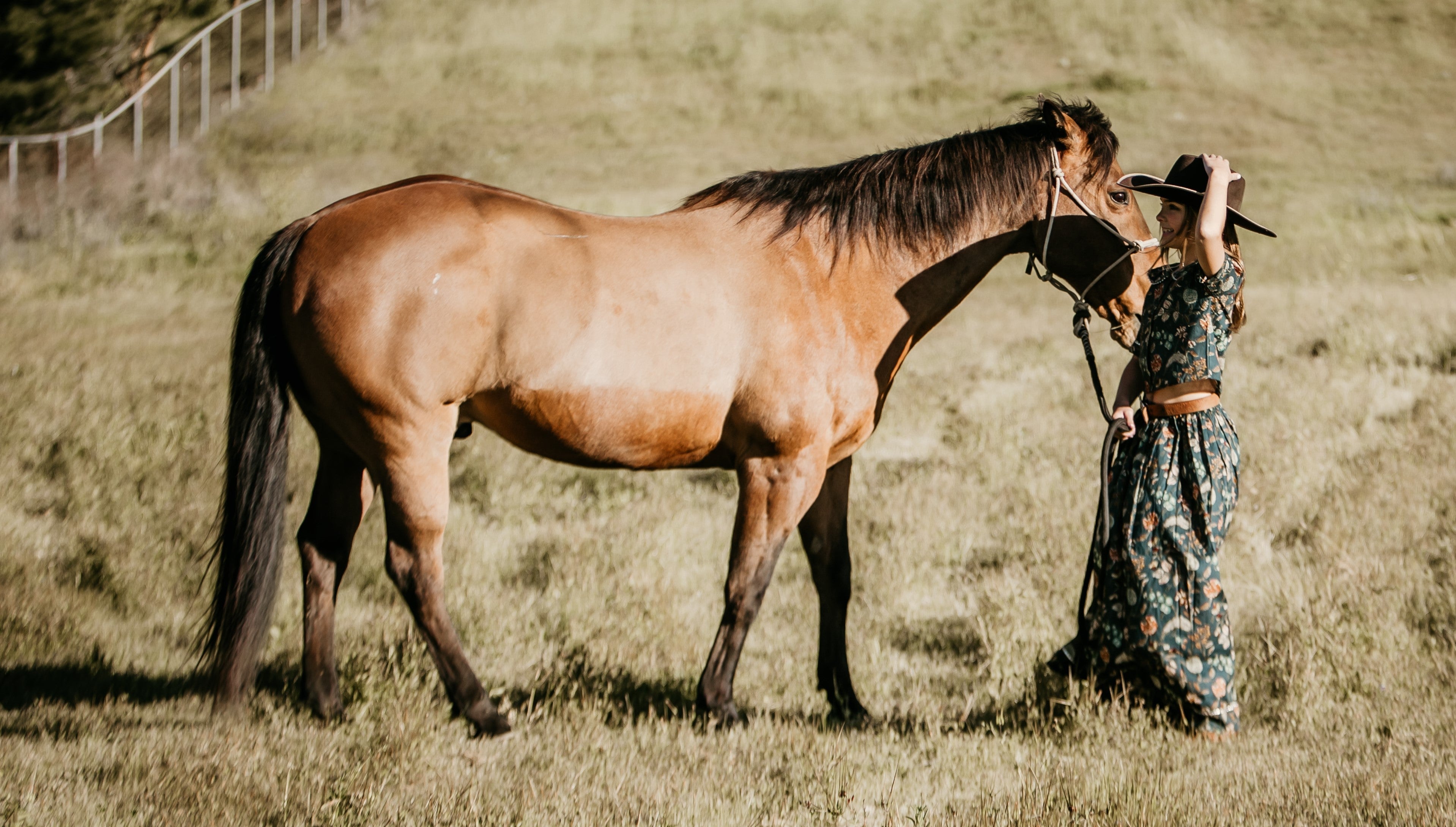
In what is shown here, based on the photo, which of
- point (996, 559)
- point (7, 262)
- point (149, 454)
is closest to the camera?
point (996, 559)

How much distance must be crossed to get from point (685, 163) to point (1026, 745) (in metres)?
18.9

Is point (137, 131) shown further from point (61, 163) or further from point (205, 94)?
point (205, 94)

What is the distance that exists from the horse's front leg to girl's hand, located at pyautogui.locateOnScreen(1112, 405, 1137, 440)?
1138 mm

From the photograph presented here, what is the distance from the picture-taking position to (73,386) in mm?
9078

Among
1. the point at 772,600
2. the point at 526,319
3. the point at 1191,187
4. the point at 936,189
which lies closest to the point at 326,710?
the point at 526,319

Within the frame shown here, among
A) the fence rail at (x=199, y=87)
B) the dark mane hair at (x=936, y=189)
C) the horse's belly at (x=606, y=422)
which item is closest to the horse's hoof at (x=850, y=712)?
the horse's belly at (x=606, y=422)

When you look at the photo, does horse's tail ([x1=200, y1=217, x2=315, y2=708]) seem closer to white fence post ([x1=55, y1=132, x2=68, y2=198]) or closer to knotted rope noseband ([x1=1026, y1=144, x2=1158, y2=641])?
knotted rope noseband ([x1=1026, y1=144, x2=1158, y2=641])

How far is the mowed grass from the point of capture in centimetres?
349

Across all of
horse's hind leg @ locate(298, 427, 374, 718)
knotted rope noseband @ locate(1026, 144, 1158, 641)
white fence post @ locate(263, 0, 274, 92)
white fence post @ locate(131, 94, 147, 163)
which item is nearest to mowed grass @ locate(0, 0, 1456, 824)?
horse's hind leg @ locate(298, 427, 374, 718)

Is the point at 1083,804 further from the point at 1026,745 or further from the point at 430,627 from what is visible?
the point at 430,627

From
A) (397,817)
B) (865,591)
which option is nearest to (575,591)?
(865,591)

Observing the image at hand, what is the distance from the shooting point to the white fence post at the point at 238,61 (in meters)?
25.8

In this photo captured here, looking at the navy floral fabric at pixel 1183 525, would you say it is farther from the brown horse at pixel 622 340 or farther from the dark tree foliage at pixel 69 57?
the dark tree foliage at pixel 69 57

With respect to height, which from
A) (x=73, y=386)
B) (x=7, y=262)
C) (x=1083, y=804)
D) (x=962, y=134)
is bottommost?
(x=7, y=262)
